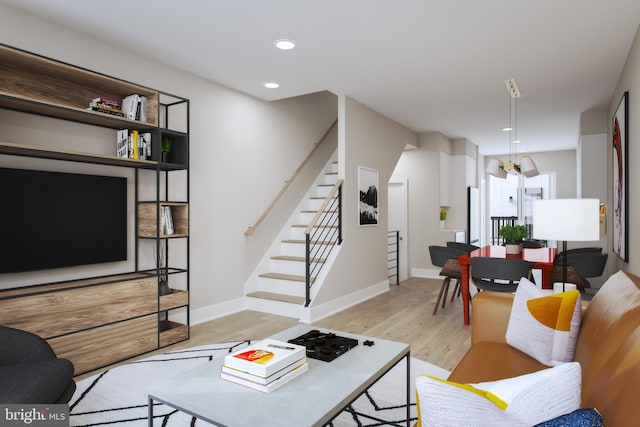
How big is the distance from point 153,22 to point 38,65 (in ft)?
2.82

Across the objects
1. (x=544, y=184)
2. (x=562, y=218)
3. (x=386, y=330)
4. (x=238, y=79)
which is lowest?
(x=386, y=330)

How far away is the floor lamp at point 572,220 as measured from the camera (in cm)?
247

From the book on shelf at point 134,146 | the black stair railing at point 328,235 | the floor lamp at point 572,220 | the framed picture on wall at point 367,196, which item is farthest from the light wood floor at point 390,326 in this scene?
the book on shelf at point 134,146

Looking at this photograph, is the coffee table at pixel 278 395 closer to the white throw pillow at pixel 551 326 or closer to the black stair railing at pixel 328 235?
the white throw pillow at pixel 551 326

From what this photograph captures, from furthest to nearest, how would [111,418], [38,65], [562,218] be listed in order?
1. [38,65]
2. [562,218]
3. [111,418]

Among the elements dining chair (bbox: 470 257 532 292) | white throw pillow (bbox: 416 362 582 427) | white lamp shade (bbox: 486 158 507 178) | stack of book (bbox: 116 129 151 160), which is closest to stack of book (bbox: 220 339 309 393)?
white throw pillow (bbox: 416 362 582 427)

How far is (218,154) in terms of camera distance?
14.8ft

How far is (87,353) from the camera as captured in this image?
291 cm

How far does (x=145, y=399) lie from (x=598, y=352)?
2428mm

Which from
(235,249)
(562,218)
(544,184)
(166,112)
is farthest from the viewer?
(544,184)

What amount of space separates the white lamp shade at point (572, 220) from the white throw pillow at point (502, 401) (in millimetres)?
1815

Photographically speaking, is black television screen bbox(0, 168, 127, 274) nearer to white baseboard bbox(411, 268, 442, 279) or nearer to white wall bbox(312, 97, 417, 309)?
white wall bbox(312, 97, 417, 309)

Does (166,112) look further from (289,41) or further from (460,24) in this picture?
(460,24)

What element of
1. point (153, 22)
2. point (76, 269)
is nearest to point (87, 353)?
point (76, 269)
